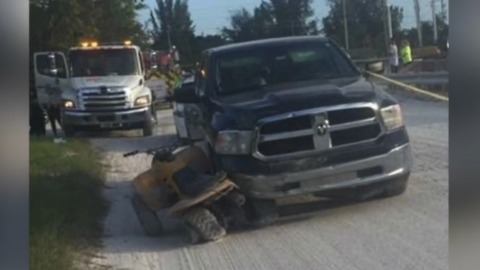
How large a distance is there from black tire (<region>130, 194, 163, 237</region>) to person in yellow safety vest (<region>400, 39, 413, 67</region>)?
0.76 metres

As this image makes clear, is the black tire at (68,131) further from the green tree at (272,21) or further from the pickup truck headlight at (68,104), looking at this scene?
the green tree at (272,21)

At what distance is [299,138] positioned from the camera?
4090 mm

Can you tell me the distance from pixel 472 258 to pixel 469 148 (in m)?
0.30

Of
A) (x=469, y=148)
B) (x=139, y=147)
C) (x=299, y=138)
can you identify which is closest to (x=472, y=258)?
(x=469, y=148)

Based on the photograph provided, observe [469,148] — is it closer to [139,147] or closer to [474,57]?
[474,57]

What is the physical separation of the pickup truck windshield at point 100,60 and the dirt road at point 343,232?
0.16m

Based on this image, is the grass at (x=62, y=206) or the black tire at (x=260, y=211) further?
the black tire at (x=260, y=211)

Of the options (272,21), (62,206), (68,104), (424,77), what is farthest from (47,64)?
(424,77)

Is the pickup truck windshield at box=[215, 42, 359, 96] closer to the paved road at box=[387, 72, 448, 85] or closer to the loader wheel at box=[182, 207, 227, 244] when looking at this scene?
the paved road at box=[387, 72, 448, 85]

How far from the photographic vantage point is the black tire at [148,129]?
4.19 m

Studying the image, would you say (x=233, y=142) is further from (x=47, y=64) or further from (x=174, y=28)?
(x=47, y=64)

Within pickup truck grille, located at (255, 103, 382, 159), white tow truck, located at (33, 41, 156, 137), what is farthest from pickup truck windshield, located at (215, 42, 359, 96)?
white tow truck, located at (33, 41, 156, 137)

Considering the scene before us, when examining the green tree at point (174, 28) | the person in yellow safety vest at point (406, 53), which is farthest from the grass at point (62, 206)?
the person in yellow safety vest at point (406, 53)

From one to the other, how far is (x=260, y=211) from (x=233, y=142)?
19cm
